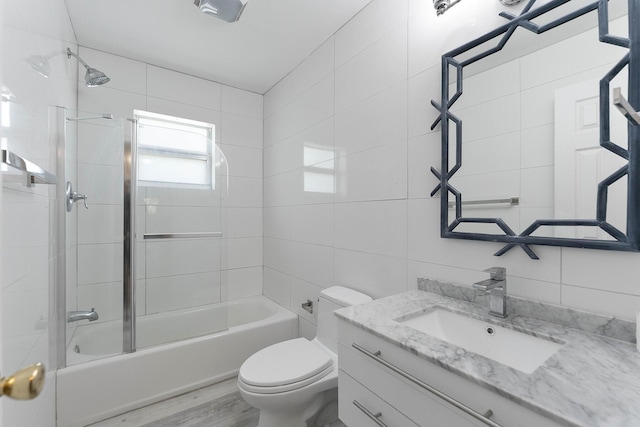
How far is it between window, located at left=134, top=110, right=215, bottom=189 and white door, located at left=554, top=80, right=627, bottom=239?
220cm

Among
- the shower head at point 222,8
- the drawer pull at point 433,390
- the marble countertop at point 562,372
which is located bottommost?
the drawer pull at point 433,390

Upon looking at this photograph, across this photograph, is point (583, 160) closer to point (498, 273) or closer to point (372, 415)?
point (498, 273)

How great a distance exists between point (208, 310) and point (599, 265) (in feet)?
7.60

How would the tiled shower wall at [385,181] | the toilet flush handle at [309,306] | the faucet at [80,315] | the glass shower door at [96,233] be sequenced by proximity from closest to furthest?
the tiled shower wall at [385,181] → the faucet at [80,315] → the glass shower door at [96,233] → the toilet flush handle at [309,306]

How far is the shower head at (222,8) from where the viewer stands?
5.35 ft

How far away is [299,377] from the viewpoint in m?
1.38

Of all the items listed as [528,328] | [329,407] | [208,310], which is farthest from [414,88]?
[208,310]

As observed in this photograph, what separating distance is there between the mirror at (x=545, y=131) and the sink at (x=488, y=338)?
29 cm

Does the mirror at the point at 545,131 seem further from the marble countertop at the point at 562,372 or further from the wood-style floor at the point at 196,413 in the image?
the wood-style floor at the point at 196,413

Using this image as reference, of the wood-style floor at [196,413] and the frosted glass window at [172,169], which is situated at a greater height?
the frosted glass window at [172,169]

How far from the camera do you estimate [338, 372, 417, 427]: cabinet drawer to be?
88 cm

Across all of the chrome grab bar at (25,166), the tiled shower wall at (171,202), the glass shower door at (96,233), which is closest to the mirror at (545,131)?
the chrome grab bar at (25,166)

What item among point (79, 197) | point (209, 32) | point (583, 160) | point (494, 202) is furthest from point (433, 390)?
point (209, 32)

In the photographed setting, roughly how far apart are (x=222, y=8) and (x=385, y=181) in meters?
1.41
